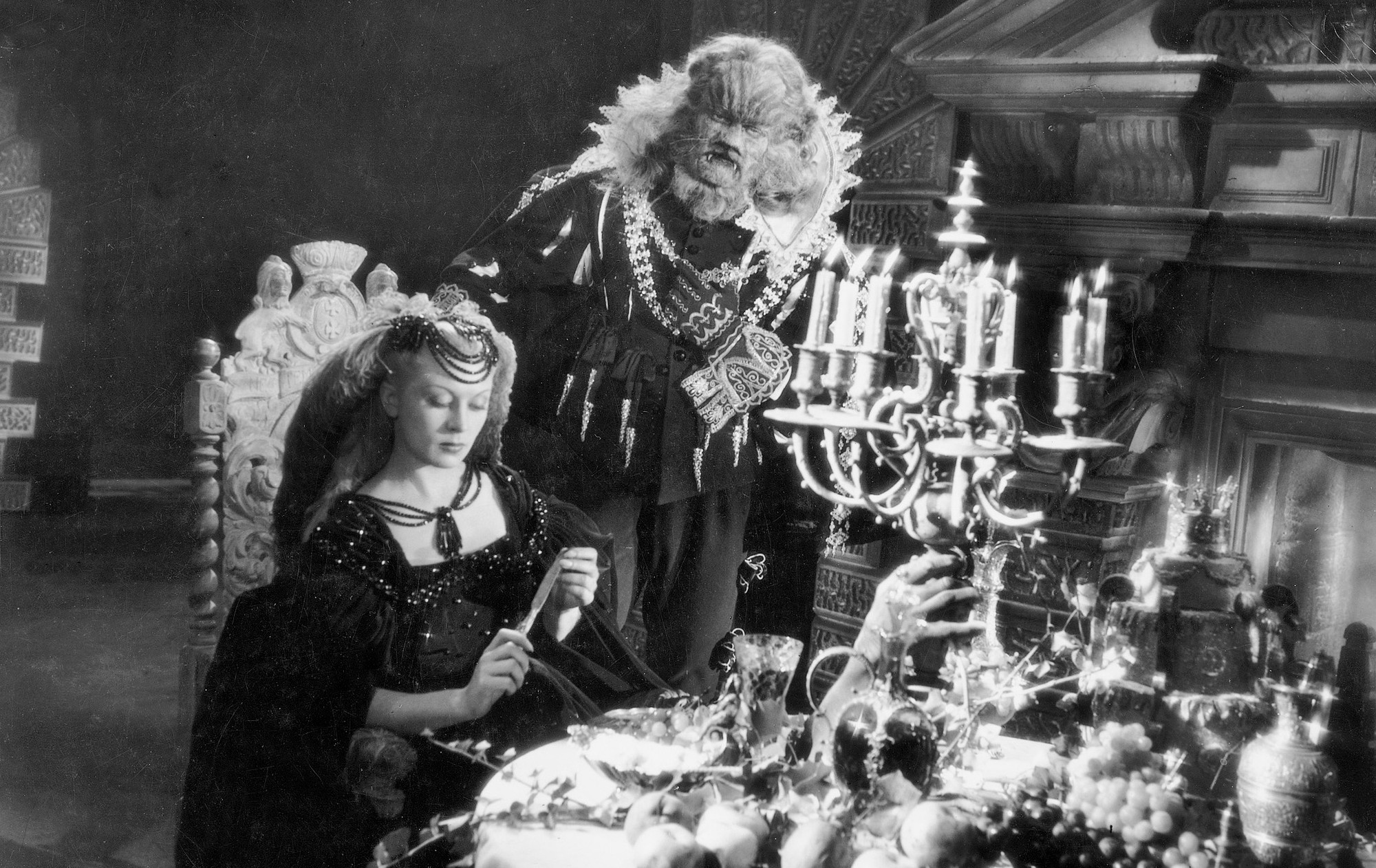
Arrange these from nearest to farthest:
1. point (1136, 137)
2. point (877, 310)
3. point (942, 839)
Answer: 1. point (942, 839)
2. point (877, 310)
3. point (1136, 137)

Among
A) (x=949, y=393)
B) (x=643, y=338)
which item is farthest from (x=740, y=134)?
(x=949, y=393)

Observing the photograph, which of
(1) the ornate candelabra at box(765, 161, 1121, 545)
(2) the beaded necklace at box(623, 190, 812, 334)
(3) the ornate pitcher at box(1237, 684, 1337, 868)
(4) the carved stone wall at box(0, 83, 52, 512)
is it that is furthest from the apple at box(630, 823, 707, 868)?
(4) the carved stone wall at box(0, 83, 52, 512)

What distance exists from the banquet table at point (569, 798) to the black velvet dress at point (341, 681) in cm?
23

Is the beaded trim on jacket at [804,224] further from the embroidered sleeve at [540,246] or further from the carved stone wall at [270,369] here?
the carved stone wall at [270,369]

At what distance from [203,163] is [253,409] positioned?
1.61 feet

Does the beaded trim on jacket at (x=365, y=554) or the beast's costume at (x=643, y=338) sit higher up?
the beast's costume at (x=643, y=338)

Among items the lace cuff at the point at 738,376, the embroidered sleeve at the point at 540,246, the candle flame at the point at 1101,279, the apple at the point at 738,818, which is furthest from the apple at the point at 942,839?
the embroidered sleeve at the point at 540,246

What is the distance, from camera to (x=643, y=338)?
94.3 inches

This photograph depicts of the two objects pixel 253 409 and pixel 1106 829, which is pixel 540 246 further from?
pixel 1106 829

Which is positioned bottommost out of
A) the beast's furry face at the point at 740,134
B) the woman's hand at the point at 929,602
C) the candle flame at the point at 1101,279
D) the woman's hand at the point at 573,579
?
the woman's hand at the point at 573,579

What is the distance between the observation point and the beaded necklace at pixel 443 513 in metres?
2.19

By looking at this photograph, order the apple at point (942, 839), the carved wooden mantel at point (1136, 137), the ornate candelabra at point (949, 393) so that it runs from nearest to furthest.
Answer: the apple at point (942, 839) → the ornate candelabra at point (949, 393) → the carved wooden mantel at point (1136, 137)

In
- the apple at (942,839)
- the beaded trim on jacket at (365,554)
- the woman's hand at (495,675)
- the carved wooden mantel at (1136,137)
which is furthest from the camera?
the woman's hand at (495,675)

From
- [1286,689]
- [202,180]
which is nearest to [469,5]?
[202,180]
